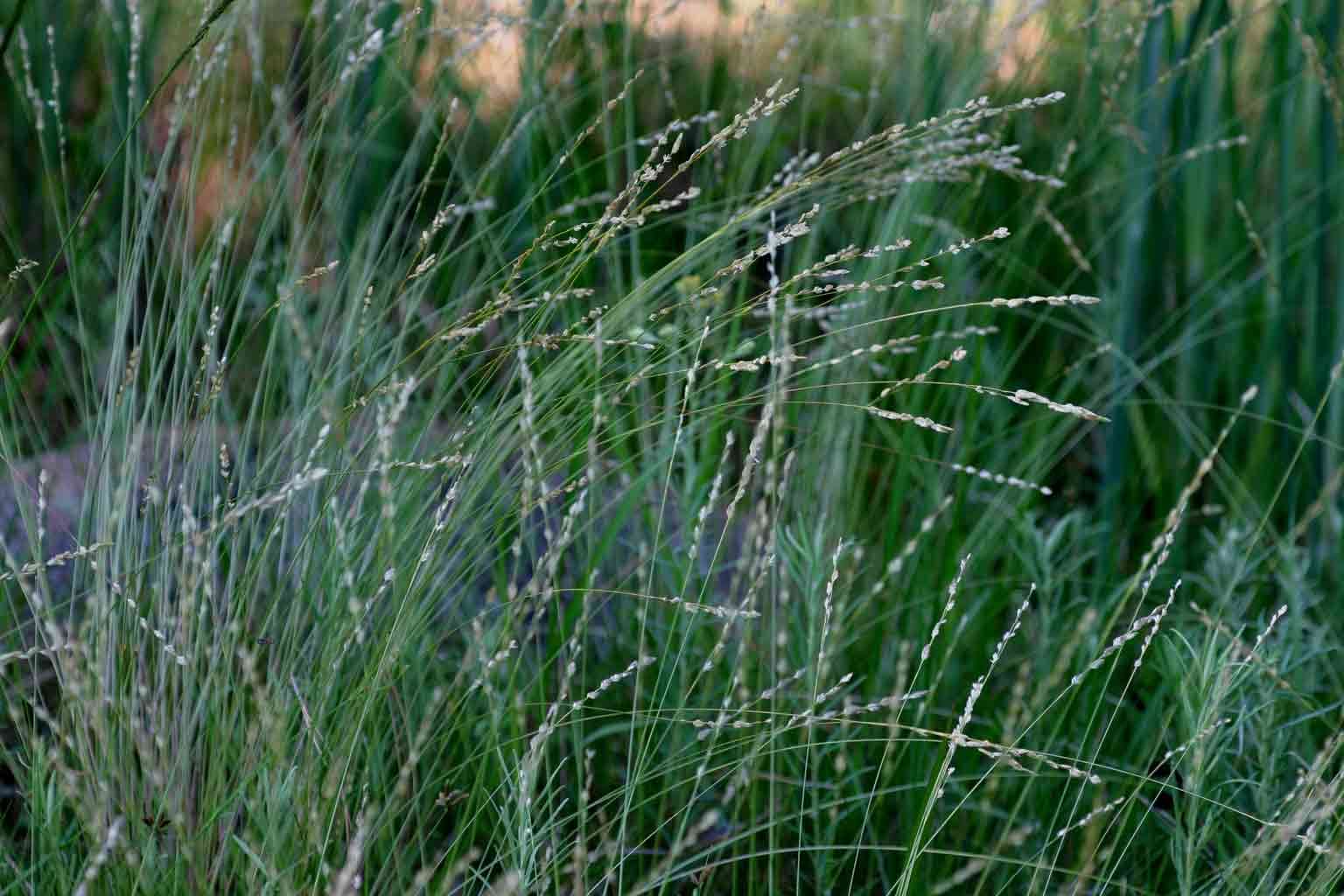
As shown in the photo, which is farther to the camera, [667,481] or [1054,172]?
[1054,172]

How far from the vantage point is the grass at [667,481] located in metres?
1.19

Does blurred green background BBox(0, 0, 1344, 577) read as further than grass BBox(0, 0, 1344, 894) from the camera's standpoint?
Yes

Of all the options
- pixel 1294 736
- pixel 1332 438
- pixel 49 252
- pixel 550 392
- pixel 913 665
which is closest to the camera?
pixel 550 392

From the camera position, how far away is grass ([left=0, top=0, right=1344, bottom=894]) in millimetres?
1186

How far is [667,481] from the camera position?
1191 mm

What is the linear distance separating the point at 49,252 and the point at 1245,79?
2.81m

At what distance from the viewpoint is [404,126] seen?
294 cm

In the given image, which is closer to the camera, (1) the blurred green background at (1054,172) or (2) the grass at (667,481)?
(2) the grass at (667,481)

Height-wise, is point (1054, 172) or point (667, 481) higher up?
point (1054, 172)

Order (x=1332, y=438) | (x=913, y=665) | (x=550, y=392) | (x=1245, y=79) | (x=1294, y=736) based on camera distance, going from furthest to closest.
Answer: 1. (x=1245, y=79)
2. (x=1332, y=438)
3. (x=913, y=665)
4. (x=1294, y=736)
5. (x=550, y=392)

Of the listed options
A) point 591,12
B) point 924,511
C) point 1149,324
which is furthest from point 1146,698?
point 591,12

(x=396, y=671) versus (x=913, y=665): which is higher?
(x=396, y=671)

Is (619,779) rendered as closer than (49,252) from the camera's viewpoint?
Yes

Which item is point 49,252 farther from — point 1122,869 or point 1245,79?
point 1245,79
